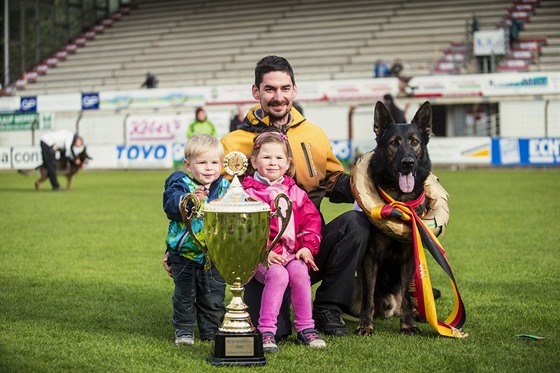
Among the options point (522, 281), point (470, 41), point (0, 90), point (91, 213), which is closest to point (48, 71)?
point (0, 90)

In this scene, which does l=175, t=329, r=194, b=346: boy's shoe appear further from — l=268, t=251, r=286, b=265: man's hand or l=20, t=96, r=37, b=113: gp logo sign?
l=20, t=96, r=37, b=113: gp logo sign

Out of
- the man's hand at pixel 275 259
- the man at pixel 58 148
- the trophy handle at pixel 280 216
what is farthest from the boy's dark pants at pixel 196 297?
the man at pixel 58 148

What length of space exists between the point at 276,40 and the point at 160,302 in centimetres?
3083

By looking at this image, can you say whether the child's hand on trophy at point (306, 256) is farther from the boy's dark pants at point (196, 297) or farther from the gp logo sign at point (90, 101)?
the gp logo sign at point (90, 101)

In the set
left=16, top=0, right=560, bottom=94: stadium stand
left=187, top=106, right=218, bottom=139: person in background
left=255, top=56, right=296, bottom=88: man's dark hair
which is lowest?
left=255, top=56, right=296, bottom=88: man's dark hair

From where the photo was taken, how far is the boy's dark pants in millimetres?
5016

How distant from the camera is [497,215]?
12.7 m

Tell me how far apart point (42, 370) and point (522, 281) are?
4.37 metres

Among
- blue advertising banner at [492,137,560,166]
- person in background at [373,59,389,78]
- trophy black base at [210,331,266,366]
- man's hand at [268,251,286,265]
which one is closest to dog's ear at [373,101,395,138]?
man's hand at [268,251,286,265]

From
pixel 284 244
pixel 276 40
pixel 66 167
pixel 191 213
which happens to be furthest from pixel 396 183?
pixel 276 40

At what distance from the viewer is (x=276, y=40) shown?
119 ft

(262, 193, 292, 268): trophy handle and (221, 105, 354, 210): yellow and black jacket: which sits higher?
(221, 105, 354, 210): yellow and black jacket

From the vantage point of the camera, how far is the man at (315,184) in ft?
17.1

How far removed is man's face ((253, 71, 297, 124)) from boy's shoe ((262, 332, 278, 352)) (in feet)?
4.80
